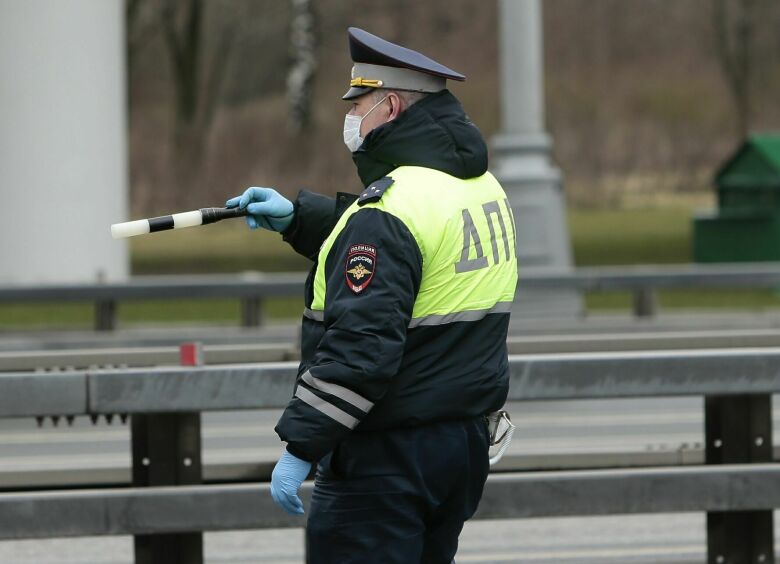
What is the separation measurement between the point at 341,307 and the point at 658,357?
6.02ft

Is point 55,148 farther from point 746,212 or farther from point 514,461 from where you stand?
point 514,461

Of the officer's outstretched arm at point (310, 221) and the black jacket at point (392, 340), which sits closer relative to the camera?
the black jacket at point (392, 340)

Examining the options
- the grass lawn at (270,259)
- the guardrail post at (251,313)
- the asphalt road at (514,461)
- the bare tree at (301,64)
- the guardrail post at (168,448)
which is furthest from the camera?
the bare tree at (301,64)

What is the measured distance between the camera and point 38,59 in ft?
56.6

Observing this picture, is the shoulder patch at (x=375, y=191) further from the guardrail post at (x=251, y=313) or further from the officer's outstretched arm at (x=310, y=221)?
the guardrail post at (x=251, y=313)

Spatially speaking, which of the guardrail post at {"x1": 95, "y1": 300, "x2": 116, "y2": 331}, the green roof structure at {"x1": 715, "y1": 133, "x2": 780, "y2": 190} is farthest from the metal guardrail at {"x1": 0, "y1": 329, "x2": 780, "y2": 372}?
the green roof structure at {"x1": 715, "y1": 133, "x2": 780, "y2": 190}

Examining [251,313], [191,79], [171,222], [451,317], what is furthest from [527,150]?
[191,79]

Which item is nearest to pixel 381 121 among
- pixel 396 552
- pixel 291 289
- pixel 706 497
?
pixel 396 552

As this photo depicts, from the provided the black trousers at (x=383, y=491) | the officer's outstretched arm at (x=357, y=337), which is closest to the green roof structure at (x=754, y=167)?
the black trousers at (x=383, y=491)

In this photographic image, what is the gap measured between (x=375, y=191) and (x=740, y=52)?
118 feet

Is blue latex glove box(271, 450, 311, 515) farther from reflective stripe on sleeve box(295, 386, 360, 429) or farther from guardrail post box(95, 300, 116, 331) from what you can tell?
guardrail post box(95, 300, 116, 331)

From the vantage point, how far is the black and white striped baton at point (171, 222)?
13.3 feet

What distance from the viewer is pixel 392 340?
12.0 feet

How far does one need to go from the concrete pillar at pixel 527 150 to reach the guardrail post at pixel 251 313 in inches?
106
